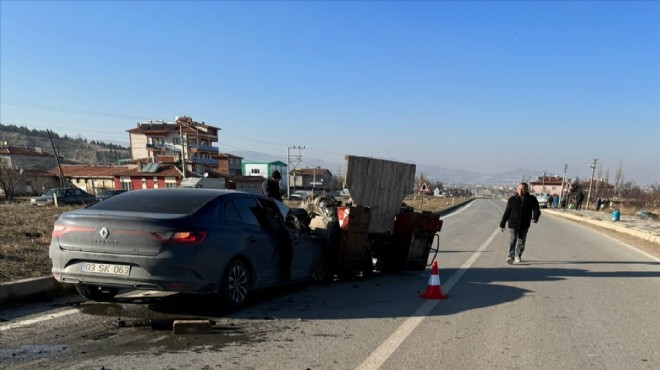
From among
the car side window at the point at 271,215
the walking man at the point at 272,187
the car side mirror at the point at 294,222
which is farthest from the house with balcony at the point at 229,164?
the car side window at the point at 271,215

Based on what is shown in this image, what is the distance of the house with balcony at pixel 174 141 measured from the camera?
91.4 metres

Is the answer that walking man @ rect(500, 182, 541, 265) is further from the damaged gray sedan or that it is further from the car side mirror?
the damaged gray sedan

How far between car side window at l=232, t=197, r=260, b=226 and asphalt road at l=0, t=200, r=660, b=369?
1102 mm

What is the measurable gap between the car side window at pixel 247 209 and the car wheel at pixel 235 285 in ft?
2.04

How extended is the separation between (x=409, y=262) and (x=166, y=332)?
5.52m

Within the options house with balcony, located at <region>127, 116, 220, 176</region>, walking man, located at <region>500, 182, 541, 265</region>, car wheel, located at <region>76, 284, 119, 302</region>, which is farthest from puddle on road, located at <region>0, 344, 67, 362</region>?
house with balcony, located at <region>127, 116, 220, 176</region>

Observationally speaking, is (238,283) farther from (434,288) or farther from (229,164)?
(229,164)

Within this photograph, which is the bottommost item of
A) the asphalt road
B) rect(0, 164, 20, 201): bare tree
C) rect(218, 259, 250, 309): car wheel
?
rect(0, 164, 20, 201): bare tree

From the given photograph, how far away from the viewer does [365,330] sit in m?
5.12

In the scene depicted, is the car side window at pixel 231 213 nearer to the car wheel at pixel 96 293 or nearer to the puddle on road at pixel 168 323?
the puddle on road at pixel 168 323

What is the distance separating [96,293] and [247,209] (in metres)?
2.16

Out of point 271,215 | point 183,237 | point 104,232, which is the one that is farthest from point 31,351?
point 271,215

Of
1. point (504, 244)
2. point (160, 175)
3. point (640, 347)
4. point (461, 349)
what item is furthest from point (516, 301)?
point (160, 175)

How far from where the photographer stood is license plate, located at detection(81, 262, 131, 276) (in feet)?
16.3
